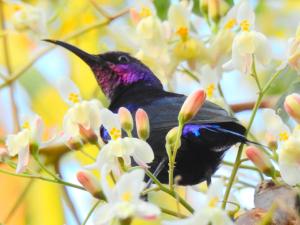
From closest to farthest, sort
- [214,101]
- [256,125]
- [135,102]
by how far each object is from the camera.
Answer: [214,101] < [256,125] < [135,102]

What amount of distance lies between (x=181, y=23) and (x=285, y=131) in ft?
1.54

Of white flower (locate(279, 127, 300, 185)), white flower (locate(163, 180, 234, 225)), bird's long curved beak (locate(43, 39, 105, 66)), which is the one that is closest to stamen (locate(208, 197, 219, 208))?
white flower (locate(163, 180, 234, 225))

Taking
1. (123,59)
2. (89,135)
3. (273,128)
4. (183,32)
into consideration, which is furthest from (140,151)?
(123,59)

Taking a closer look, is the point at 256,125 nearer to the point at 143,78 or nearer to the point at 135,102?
the point at 135,102

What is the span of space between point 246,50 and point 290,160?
32cm

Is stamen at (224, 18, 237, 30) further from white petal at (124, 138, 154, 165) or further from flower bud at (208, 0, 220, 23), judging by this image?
white petal at (124, 138, 154, 165)

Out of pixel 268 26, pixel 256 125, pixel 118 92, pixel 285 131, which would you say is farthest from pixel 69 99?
pixel 268 26

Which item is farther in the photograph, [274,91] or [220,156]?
[274,91]

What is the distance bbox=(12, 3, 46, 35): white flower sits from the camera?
234 centimetres

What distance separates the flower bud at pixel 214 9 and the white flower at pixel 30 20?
0.56 metres

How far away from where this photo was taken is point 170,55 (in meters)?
2.07

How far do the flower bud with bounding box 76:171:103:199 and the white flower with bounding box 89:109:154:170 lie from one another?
56mm

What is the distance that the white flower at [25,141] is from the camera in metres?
1.65

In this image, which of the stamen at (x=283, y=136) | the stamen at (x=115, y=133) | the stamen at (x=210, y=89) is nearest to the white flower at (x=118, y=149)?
the stamen at (x=115, y=133)
